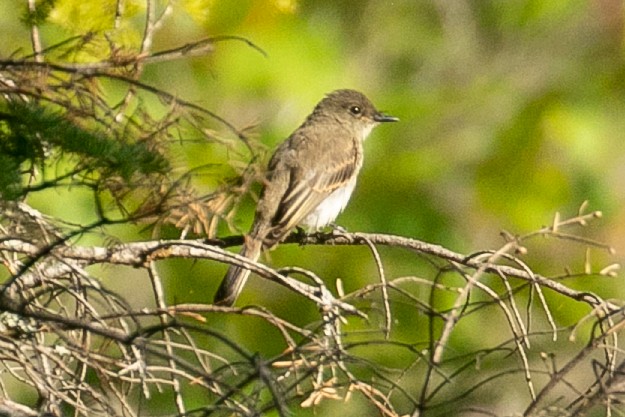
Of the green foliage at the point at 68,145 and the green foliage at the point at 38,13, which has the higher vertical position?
the green foliage at the point at 38,13

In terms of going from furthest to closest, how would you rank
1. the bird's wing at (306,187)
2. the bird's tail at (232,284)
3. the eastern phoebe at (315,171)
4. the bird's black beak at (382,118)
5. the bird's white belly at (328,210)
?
the bird's black beak at (382,118)
the bird's white belly at (328,210)
the bird's wing at (306,187)
the eastern phoebe at (315,171)
the bird's tail at (232,284)

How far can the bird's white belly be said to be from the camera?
6.45 metres

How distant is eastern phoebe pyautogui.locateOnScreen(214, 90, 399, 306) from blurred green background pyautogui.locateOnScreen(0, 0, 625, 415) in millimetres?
264

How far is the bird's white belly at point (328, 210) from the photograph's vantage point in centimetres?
645

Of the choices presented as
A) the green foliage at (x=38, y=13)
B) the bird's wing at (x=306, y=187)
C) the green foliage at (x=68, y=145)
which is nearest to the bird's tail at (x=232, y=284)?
the bird's wing at (x=306, y=187)

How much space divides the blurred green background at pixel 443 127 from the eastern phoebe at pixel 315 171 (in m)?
0.26

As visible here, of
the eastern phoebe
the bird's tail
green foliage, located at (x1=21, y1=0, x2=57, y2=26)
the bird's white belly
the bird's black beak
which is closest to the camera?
green foliage, located at (x1=21, y1=0, x2=57, y2=26)

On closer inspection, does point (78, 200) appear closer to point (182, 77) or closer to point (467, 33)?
point (182, 77)

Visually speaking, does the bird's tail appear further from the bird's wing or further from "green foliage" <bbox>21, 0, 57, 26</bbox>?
"green foliage" <bbox>21, 0, 57, 26</bbox>

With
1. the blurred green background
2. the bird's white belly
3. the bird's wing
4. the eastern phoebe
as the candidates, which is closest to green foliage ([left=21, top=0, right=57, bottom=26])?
the eastern phoebe

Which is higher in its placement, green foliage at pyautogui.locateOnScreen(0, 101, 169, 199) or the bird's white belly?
green foliage at pyautogui.locateOnScreen(0, 101, 169, 199)

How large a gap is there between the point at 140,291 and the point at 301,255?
1.16 m

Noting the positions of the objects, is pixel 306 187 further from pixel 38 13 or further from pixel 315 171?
pixel 38 13

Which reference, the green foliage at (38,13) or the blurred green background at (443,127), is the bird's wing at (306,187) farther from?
the green foliage at (38,13)
